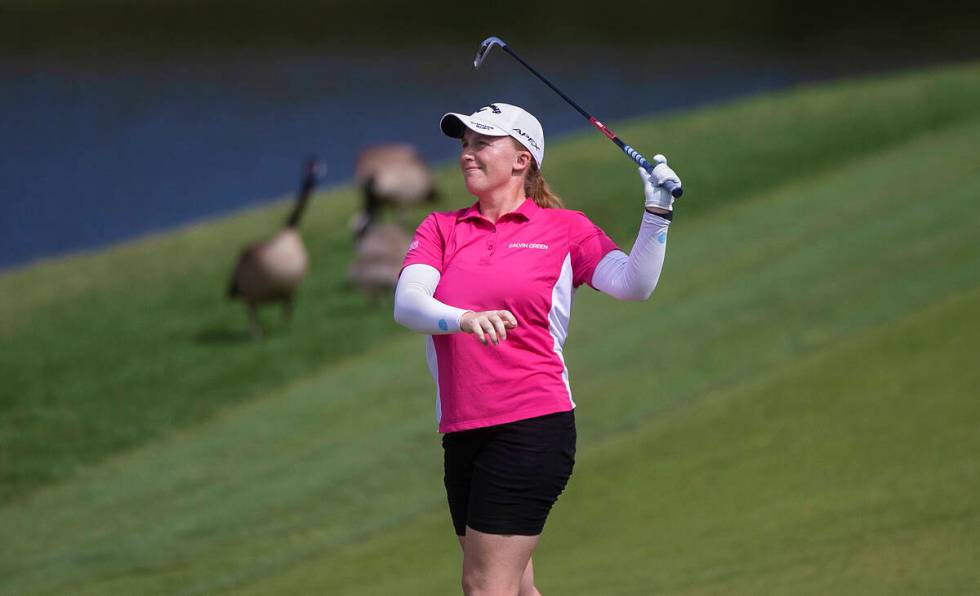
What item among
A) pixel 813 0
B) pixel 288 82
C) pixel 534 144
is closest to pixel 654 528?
pixel 534 144

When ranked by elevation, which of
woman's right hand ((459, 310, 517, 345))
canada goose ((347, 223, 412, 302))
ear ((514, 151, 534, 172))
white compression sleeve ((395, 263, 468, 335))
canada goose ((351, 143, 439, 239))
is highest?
canada goose ((351, 143, 439, 239))

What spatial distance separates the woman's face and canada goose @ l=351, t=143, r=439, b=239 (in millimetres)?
8787

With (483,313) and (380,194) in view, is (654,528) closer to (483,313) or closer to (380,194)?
(483,313)

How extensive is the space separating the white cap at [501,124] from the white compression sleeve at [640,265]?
0.97 feet

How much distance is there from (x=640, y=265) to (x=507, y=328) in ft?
1.00

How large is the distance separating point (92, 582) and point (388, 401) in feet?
7.99

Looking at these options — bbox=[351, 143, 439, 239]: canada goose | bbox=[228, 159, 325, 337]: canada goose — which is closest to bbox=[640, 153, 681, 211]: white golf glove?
bbox=[228, 159, 325, 337]: canada goose

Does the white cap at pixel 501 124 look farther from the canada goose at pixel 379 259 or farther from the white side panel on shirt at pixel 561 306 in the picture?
the canada goose at pixel 379 259

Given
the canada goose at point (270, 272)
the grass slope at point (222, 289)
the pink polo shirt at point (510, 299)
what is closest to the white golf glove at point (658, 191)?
the pink polo shirt at point (510, 299)

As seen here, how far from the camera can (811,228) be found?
31.9 ft

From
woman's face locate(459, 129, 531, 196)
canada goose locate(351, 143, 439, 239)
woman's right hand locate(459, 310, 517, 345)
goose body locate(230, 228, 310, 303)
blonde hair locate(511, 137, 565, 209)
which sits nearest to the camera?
woman's right hand locate(459, 310, 517, 345)

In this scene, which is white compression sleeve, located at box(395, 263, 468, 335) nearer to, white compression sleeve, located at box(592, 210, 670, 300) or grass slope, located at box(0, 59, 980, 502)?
white compression sleeve, located at box(592, 210, 670, 300)

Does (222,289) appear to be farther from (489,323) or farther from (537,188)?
(489,323)

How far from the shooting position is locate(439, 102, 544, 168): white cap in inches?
113
